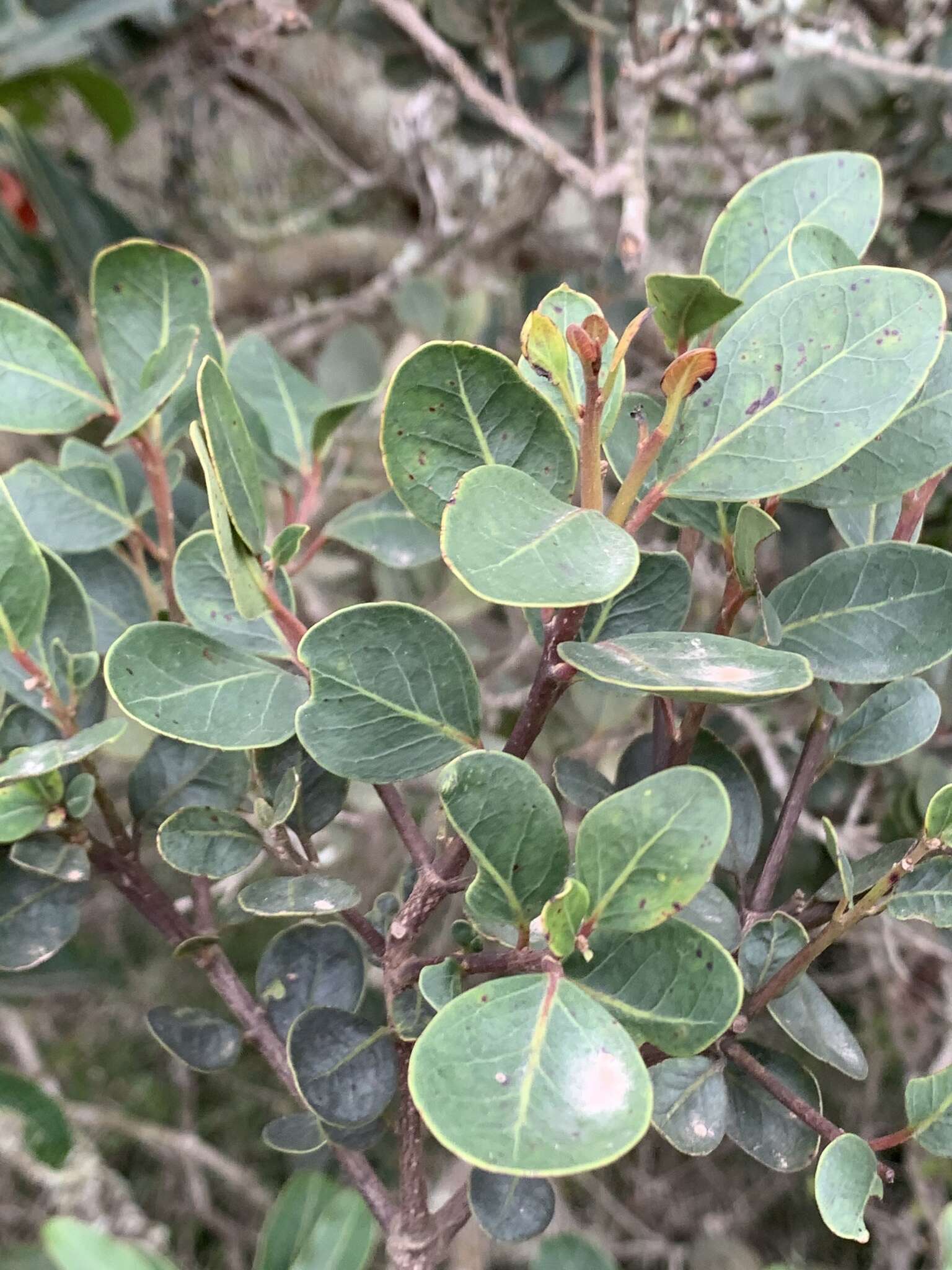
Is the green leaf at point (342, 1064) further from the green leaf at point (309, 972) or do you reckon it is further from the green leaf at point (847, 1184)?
the green leaf at point (847, 1184)

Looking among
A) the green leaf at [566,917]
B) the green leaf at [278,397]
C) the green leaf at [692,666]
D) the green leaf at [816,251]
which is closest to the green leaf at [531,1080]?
the green leaf at [566,917]

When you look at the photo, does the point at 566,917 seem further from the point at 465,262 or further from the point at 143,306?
the point at 465,262

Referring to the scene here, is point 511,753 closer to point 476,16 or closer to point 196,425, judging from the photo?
point 196,425

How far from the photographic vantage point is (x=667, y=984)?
318 mm

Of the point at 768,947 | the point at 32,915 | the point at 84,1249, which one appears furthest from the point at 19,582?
the point at 768,947

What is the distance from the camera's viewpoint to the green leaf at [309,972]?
1.62ft

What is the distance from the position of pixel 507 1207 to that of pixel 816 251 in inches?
19.1

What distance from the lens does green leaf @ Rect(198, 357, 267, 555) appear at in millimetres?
316

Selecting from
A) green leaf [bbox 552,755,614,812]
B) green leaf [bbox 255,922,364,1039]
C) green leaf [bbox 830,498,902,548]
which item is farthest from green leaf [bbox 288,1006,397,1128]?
green leaf [bbox 830,498,902,548]

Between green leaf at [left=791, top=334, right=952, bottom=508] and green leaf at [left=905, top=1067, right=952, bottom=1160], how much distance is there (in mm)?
270

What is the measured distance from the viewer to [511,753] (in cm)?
38

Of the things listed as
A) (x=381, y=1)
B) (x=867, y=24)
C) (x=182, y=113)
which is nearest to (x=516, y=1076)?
(x=381, y=1)

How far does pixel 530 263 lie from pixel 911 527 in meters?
1.17

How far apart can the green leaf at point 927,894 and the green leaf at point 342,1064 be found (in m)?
0.26
